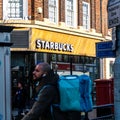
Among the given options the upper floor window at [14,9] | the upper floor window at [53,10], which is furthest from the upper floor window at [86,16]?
the upper floor window at [14,9]

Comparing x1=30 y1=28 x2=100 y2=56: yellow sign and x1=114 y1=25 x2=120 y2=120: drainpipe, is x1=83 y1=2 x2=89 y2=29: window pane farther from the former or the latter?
x1=114 y1=25 x2=120 y2=120: drainpipe

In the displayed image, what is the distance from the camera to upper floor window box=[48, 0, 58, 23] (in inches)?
963

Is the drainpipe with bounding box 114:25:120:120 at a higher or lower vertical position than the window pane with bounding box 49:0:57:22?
lower

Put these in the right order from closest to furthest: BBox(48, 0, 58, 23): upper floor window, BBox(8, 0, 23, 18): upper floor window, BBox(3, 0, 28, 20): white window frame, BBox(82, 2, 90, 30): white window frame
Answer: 1. BBox(3, 0, 28, 20): white window frame
2. BBox(8, 0, 23, 18): upper floor window
3. BBox(48, 0, 58, 23): upper floor window
4. BBox(82, 2, 90, 30): white window frame

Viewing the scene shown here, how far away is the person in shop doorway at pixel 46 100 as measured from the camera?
17.6 ft

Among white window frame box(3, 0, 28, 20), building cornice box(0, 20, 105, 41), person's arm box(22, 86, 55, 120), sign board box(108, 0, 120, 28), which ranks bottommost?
person's arm box(22, 86, 55, 120)

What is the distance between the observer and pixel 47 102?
5.38 metres

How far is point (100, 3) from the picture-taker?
1173 inches

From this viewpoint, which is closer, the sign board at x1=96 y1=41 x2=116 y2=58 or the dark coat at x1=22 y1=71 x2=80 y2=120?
the dark coat at x1=22 y1=71 x2=80 y2=120

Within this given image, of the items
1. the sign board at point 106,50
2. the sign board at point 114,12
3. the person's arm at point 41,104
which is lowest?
the person's arm at point 41,104

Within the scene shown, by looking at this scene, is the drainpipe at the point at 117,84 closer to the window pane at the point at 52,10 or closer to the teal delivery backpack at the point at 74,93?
the teal delivery backpack at the point at 74,93

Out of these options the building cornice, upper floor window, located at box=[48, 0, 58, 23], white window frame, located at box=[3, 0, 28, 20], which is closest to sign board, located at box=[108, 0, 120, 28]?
the building cornice

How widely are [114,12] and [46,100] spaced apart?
5.27 ft

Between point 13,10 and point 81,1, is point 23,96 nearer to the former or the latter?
point 13,10
